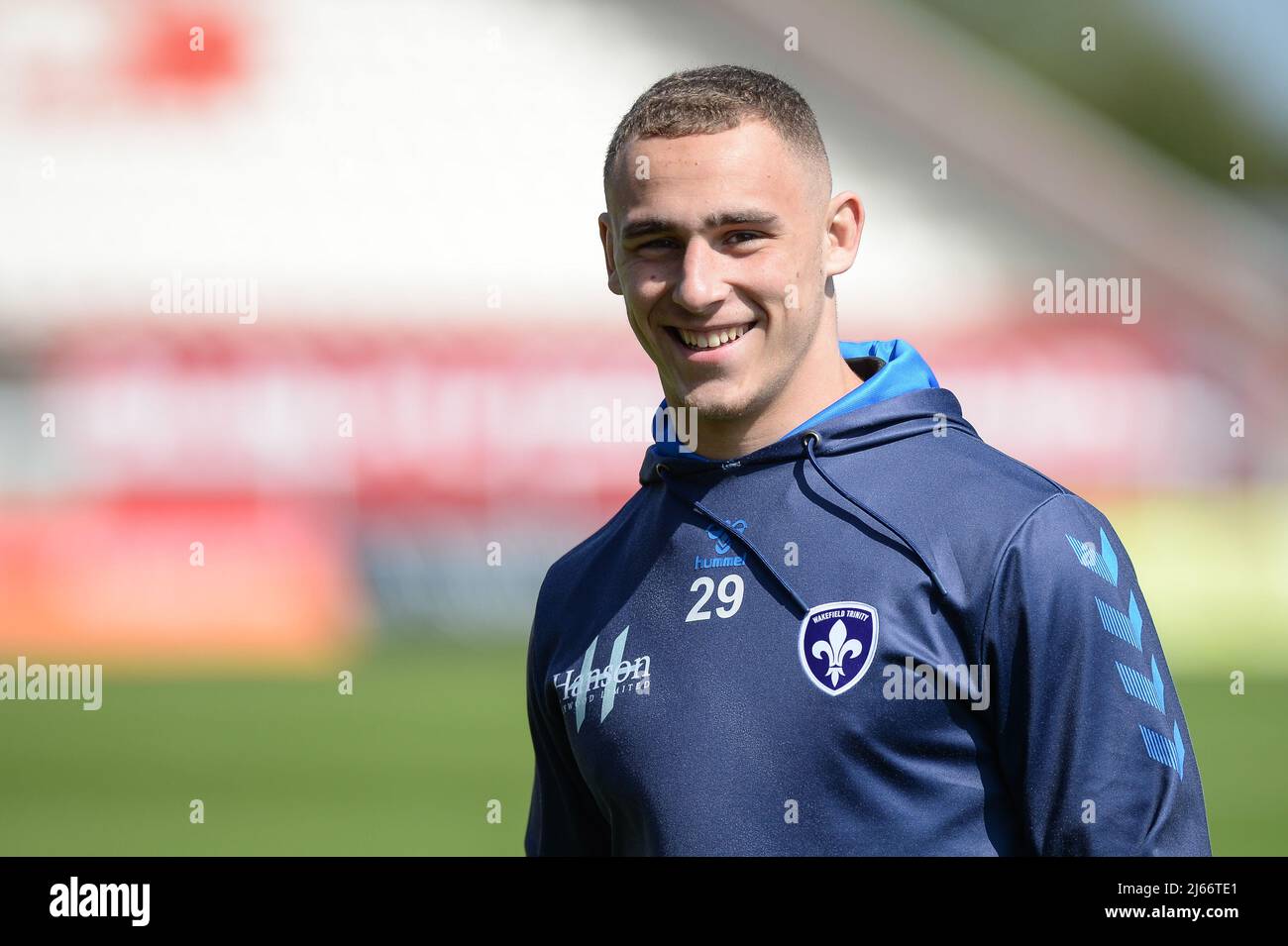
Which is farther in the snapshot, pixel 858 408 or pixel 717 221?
pixel 858 408

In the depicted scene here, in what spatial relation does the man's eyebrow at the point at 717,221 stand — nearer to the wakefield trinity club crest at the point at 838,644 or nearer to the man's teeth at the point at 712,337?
the man's teeth at the point at 712,337

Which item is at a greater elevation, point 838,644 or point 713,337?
point 713,337

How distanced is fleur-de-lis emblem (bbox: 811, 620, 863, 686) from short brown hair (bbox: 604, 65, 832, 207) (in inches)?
27.6

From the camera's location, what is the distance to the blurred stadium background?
34.6ft

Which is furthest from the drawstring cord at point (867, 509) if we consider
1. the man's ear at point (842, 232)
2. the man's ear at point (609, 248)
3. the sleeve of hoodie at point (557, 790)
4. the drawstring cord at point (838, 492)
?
the sleeve of hoodie at point (557, 790)

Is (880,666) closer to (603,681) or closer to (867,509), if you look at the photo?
(867,509)

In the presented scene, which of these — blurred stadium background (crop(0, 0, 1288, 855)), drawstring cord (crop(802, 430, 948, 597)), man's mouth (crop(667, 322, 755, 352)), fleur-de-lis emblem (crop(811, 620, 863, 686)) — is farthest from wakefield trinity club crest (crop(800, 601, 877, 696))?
blurred stadium background (crop(0, 0, 1288, 855))

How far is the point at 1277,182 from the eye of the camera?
30.6 metres

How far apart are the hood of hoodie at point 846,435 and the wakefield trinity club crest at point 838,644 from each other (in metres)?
0.05

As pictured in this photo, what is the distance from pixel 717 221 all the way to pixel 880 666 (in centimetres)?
72

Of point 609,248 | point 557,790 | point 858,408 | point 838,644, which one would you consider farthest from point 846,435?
point 557,790

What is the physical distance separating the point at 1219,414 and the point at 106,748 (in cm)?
1091

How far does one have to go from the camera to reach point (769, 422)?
2.54 m

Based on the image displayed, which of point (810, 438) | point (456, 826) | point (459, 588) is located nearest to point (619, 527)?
point (810, 438)
